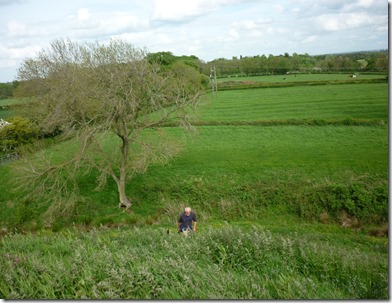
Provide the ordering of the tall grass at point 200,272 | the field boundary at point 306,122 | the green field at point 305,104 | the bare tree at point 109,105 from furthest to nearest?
1. the green field at point 305,104
2. the field boundary at point 306,122
3. the bare tree at point 109,105
4. the tall grass at point 200,272

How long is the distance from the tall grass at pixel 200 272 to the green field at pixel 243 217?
0.03m

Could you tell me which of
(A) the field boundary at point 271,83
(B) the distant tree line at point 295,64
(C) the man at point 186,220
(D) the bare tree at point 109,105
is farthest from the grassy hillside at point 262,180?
(A) the field boundary at point 271,83

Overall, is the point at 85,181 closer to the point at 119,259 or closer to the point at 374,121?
the point at 119,259

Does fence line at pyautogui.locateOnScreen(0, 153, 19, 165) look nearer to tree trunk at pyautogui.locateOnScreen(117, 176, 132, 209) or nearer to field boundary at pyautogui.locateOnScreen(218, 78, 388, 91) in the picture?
tree trunk at pyautogui.locateOnScreen(117, 176, 132, 209)

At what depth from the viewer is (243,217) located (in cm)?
1484

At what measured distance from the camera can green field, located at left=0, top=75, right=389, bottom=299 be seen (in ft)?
20.2

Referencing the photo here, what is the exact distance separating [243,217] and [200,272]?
29.0 feet

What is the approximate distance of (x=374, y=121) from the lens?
22531 mm

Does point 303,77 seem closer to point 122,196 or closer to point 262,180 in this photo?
point 262,180

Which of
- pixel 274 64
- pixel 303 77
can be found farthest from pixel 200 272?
pixel 274 64

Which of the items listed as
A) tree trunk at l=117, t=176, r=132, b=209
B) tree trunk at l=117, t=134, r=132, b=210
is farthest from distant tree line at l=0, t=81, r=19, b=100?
tree trunk at l=117, t=176, r=132, b=209

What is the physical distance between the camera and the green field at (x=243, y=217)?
614cm

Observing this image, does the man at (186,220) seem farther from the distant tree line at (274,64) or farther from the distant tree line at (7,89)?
the distant tree line at (7,89)

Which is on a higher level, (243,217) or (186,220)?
(186,220)
